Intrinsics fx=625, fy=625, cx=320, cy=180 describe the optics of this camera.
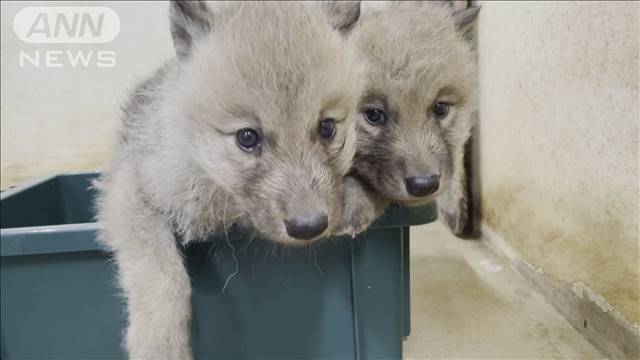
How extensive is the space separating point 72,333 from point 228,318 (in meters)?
0.40

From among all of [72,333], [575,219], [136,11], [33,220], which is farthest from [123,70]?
[575,219]

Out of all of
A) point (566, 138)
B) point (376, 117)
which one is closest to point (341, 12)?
point (376, 117)

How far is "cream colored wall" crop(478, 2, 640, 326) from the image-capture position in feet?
5.73

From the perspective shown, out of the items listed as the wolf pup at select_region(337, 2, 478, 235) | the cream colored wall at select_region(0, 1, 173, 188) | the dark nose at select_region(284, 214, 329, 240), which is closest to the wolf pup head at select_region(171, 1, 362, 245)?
the dark nose at select_region(284, 214, 329, 240)

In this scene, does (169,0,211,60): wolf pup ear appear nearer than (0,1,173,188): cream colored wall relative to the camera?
Yes

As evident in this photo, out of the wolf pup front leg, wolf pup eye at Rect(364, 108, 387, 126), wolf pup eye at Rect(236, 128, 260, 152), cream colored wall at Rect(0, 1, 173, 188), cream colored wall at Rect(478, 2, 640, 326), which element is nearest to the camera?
wolf pup eye at Rect(236, 128, 260, 152)

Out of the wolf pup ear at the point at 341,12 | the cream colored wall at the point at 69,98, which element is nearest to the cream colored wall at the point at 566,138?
the wolf pup ear at the point at 341,12

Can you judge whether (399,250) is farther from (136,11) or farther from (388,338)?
(136,11)

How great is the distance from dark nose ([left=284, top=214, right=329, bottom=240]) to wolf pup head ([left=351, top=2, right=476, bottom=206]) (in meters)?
0.31

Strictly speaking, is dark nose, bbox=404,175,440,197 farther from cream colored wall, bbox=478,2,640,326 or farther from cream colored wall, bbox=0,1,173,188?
cream colored wall, bbox=0,1,173,188

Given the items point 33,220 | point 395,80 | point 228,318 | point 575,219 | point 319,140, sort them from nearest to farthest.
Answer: point 319,140, point 395,80, point 228,318, point 575,219, point 33,220

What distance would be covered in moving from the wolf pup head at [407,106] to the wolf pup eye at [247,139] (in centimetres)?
32

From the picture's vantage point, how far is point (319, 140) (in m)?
1.32

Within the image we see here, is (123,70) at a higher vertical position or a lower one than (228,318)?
higher
